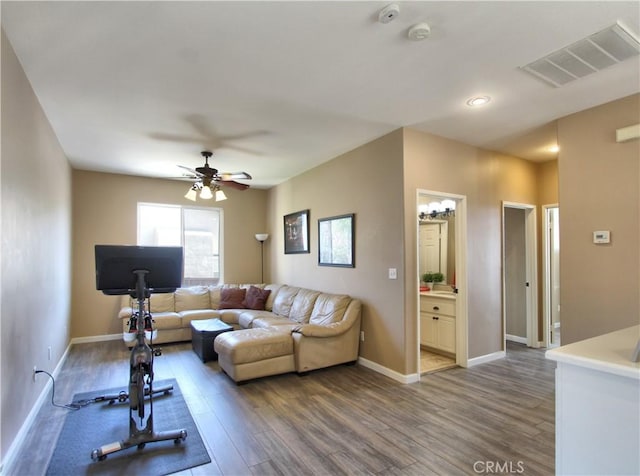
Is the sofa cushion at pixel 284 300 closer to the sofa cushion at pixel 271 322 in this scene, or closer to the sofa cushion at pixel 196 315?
the sofa cushion at pixel 271 322

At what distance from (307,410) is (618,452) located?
2231mm

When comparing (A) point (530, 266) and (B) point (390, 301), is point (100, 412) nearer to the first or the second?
(B) point (390, 301)

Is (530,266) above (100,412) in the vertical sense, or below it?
above

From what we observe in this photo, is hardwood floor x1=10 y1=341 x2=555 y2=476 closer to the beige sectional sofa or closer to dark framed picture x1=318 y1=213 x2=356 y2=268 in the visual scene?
the beige sectional sofa

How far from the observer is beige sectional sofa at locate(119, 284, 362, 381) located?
3.70 m

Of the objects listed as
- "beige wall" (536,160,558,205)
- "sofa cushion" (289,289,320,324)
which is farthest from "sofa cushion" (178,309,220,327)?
"beige wall" (536,160,558,205)

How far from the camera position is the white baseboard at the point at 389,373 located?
367 cm

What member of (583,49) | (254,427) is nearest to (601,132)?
(583,49)

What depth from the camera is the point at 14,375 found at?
2357 mm

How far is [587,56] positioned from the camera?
2.37 m

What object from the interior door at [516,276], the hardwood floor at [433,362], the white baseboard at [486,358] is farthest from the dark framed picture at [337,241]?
the interior door at [516,276]

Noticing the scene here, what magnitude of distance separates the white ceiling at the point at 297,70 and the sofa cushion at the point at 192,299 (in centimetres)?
272

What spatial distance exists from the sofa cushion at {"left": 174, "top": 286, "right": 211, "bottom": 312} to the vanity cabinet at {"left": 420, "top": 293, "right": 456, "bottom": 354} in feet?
12.0

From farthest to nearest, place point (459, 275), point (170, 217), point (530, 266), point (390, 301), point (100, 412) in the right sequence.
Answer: point (170, 217)
point (530, 266)
point (459, 275)
point (390, 301)
point (100, 412)
